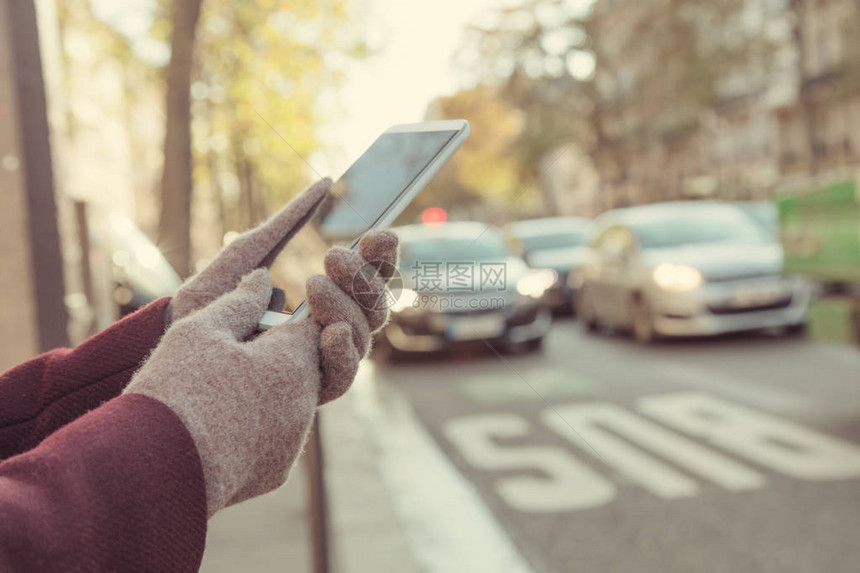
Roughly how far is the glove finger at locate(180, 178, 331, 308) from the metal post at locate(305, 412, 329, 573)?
6.79 ft

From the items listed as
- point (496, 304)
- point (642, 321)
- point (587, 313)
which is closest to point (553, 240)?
point (587, 313)

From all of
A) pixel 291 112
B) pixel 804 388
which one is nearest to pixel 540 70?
pixel 291 112

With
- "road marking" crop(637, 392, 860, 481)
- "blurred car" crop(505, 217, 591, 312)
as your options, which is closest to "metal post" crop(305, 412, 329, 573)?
"road marking" crop(637, 392, 860, 481)

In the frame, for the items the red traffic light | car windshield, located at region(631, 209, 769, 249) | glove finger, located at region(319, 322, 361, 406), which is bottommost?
car windshield, located at region(631, 209, 769, 249)

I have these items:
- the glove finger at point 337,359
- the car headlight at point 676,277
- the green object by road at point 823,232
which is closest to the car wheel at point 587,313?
the car headlight at point 676,277

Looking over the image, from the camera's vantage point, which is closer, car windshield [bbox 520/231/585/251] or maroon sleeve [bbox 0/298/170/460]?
maroon sleeve [bbox 0/298/170/460]

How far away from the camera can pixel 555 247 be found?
1582 centimetres

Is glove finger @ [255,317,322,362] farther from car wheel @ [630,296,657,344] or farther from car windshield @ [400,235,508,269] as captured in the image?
car wheel @ [630,296,657,344]

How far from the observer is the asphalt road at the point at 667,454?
3992mm

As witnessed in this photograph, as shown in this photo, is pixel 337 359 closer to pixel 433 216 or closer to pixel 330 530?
pixel 433 216

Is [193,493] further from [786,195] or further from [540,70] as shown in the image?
[786,195]

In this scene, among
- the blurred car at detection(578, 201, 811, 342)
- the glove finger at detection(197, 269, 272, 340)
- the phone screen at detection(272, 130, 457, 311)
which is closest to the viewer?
the glove finger at detection(197, 269, 272, 340)

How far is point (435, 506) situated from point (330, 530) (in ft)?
3.18

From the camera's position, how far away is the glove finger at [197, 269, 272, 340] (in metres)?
1.19
